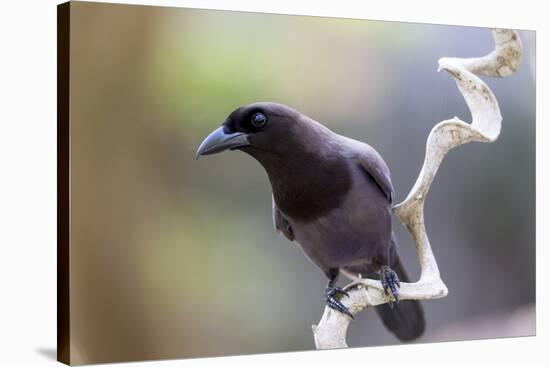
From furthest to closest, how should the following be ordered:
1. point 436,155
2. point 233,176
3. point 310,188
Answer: point 436,155 < point 233,176 < point 310,188

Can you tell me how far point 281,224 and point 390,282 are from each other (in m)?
0.66

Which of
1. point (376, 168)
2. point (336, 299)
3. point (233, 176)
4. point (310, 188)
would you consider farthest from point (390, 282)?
point (233, 176)

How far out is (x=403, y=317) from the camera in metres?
4.91

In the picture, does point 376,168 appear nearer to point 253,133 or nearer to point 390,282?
point 390,282

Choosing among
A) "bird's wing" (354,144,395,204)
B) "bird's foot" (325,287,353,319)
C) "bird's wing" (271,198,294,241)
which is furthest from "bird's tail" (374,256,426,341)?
"bird's wing" (271,198,294,241)

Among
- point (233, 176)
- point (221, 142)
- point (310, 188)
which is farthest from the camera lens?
point (233, 176)

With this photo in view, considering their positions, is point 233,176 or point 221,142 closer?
point 221,142

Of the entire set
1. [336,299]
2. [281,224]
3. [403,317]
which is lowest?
[403,317]

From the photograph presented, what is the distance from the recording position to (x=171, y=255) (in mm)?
4379

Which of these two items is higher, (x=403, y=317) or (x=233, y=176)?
(x=233, y=176)

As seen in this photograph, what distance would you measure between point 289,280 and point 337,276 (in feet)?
0.85

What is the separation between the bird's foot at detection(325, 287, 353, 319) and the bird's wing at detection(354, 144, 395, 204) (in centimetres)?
56

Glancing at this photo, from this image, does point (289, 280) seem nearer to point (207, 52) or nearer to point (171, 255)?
point (171, 255)

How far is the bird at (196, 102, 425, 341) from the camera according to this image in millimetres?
4273
